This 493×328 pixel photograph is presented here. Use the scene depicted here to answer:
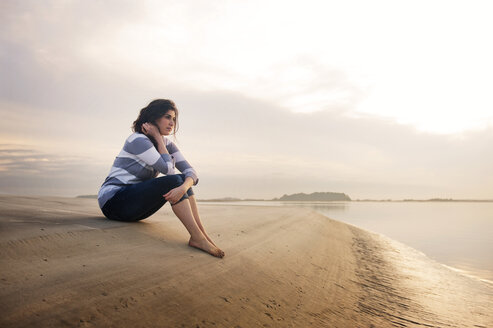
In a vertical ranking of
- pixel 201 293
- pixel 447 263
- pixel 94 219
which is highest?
pixel 94 219

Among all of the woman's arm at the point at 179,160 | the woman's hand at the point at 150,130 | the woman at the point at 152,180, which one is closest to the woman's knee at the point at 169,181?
the woman at the point at 152,180

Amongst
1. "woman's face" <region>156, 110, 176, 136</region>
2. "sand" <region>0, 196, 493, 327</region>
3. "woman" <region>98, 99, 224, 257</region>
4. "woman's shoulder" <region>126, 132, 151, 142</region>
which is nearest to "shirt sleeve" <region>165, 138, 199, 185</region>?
"woman" <region>98, 99, 224, 257</region>

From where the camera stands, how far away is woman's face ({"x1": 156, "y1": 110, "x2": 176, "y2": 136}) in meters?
3.47

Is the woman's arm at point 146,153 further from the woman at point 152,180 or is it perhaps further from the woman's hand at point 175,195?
the woman's hand at point 175,195

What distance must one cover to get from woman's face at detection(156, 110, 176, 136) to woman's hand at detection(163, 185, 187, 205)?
34.5 inches

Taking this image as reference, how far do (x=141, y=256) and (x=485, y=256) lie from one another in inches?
339

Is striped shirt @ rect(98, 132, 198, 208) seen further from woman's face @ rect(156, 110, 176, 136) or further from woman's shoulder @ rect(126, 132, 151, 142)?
woman's face @ rect(156, 110, 176, 136)

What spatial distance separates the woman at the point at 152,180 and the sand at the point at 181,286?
189 millimetres

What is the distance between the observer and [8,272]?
181cm

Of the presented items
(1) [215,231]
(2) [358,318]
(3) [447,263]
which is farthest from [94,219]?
(3) [447,263]

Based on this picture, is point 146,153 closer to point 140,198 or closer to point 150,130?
point 150,130

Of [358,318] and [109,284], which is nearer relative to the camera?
[109,284]

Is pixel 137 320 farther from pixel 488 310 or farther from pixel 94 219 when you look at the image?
pixel 488 310

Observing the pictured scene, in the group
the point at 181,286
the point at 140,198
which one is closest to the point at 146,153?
the point at 140,198
